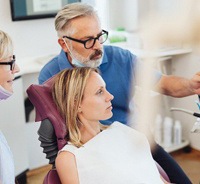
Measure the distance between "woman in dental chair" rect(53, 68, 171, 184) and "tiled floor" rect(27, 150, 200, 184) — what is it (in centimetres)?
112

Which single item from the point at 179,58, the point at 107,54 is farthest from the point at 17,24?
the point at 179,58

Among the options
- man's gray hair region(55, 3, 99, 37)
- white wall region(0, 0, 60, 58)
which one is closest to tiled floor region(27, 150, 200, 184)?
white wall region(0, 0, 60, 58)

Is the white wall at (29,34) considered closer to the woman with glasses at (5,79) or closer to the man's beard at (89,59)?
the man's beard at (89,59)

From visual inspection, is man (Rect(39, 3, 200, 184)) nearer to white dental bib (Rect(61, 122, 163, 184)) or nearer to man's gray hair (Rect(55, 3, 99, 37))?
man's gray hair (Rect(55, 3, 99, 37))

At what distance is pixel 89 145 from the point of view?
3.65ft

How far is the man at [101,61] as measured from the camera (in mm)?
1170

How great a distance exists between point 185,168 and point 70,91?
5.14 ft

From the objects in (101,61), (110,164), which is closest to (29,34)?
(101,61)

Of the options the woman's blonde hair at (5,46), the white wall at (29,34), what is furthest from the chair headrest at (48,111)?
the white wall at (29,34)

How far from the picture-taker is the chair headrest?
3.39ft

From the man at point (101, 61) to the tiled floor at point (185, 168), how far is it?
97 centimetres

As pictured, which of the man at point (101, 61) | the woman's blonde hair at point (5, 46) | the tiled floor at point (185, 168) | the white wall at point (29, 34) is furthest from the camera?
the tiled floor at point (185, 168)

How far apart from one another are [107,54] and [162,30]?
1.07 metres

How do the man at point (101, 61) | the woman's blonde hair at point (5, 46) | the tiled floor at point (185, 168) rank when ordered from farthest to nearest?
the tiled floor at point (185, 168), the man at point (101, 61), the woman's blonde hair at point (5, 46)
